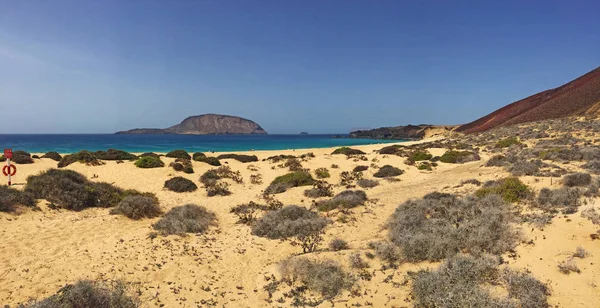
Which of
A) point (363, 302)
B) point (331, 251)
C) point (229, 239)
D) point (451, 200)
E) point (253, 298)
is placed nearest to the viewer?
point (363, 302)

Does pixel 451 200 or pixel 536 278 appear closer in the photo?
pixel 536 278

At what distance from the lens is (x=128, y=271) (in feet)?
27.1

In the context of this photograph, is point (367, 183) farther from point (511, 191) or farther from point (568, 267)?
point (568, 267)

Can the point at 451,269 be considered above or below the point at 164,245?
above

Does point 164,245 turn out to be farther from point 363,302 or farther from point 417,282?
point 417,282

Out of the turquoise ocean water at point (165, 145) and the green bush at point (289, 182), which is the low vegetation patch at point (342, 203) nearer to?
the green bush at point (289, 182)

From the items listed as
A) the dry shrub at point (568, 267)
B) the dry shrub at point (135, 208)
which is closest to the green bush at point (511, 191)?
the dry shrub at point (568, 267)

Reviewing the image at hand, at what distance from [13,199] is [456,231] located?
15751 mm

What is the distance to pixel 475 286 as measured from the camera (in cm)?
596

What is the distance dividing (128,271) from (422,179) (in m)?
18.3

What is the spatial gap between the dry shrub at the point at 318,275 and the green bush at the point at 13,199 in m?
11.0

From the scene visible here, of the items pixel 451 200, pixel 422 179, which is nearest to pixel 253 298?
pixel 451 200

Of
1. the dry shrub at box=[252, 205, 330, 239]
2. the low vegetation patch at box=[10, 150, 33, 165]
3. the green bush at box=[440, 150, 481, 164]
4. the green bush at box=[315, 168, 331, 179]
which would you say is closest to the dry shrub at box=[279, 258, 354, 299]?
the dry shrub at box=[252, 205, 330, 239]

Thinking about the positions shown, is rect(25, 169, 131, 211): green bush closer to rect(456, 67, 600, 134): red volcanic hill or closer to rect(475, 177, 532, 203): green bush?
rect(475, 177, 532, 203): green bush
